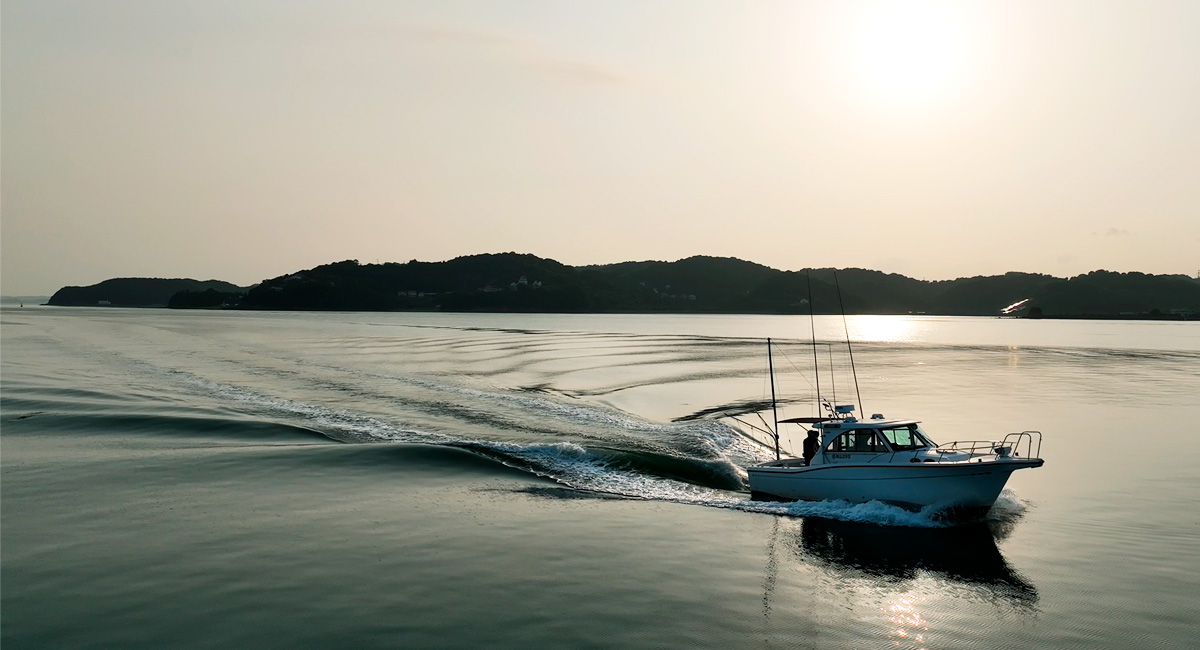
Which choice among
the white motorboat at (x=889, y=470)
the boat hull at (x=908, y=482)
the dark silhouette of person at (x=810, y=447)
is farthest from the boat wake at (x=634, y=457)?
the dark silhouette of person at (x=810, y=447)

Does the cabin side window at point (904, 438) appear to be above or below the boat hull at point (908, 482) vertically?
above

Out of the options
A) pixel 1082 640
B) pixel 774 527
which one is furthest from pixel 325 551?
pixel 1082 640

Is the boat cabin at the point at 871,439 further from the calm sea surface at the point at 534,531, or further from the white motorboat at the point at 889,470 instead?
the calm sea surface at the point at 534,531

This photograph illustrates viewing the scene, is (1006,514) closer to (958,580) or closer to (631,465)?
(958,580)

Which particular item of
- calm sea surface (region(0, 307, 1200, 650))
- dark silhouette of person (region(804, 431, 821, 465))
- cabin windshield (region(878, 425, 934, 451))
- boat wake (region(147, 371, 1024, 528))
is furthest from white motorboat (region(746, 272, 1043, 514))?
calm sea surface (region(0, 307, 1200, 650))

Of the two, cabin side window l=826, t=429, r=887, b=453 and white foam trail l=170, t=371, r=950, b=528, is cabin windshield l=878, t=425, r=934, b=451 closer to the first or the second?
cabin side window l=826, t=429, r=887, b=453

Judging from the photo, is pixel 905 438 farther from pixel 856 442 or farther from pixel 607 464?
pixel 607 464
